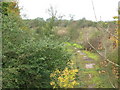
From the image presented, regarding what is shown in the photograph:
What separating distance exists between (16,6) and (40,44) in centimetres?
548

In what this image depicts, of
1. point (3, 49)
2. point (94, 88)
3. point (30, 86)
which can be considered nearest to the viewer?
point (3, 49)

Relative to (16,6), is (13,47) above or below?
below

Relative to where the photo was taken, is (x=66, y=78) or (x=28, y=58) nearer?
(x=66, y=78)

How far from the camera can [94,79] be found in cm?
1191

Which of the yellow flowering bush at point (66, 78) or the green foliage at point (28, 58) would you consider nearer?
the yellow flowering bush at point (66, 78)

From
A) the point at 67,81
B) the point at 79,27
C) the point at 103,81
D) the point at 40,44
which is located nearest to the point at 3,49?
the point at 40,44

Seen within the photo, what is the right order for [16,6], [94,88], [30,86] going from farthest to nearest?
[16,6] → [94,88] → [30,86]

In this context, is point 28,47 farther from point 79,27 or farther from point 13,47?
point 79,27

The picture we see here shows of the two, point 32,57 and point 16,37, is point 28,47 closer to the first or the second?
point 32,57

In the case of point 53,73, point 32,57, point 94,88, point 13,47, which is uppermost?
point 13,47

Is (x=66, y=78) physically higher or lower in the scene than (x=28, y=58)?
lower

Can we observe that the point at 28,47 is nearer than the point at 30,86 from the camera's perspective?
Yes

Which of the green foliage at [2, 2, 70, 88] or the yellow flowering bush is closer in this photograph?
the yellow flowering bush

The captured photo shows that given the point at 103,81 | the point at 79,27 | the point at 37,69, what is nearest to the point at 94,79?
the point at 103,81
